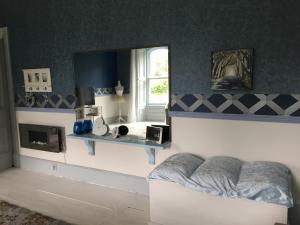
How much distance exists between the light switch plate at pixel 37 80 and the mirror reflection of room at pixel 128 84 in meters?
0.49

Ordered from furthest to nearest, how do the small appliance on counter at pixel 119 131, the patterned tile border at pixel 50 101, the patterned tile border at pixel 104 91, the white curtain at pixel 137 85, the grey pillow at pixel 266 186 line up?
the patterned tile border at pixel 50 101, the patterned tile border at pixel 104 91, the small appliance on counter at pixel 119 131, the white curtain at pixel 137 85, the grey pillow at pixel 266 186

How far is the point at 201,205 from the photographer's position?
7.09ft

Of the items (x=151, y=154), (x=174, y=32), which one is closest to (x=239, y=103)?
(x=174, y=32)

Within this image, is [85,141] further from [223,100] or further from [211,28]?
[211,28]

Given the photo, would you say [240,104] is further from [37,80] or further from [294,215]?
[37,80]

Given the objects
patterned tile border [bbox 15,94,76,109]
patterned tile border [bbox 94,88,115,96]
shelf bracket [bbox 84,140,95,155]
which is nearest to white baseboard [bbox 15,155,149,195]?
shelf bracket [bbox 84,140,95,155]

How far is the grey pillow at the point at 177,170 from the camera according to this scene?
2204mm

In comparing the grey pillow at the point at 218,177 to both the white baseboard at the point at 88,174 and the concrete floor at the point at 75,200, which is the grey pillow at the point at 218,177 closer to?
the concrete floor at the point at 75,200

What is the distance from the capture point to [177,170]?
225 cm

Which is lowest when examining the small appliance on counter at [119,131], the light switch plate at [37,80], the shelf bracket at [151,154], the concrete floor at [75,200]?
the concrete floor at [75,200]

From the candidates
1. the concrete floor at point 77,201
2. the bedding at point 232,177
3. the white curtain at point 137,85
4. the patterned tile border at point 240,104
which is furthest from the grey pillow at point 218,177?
the white curtain at point 137,85

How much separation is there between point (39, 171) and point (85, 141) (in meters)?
1.05

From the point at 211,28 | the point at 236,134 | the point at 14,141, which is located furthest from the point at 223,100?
the point at 14,141

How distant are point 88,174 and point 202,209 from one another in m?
1.75
